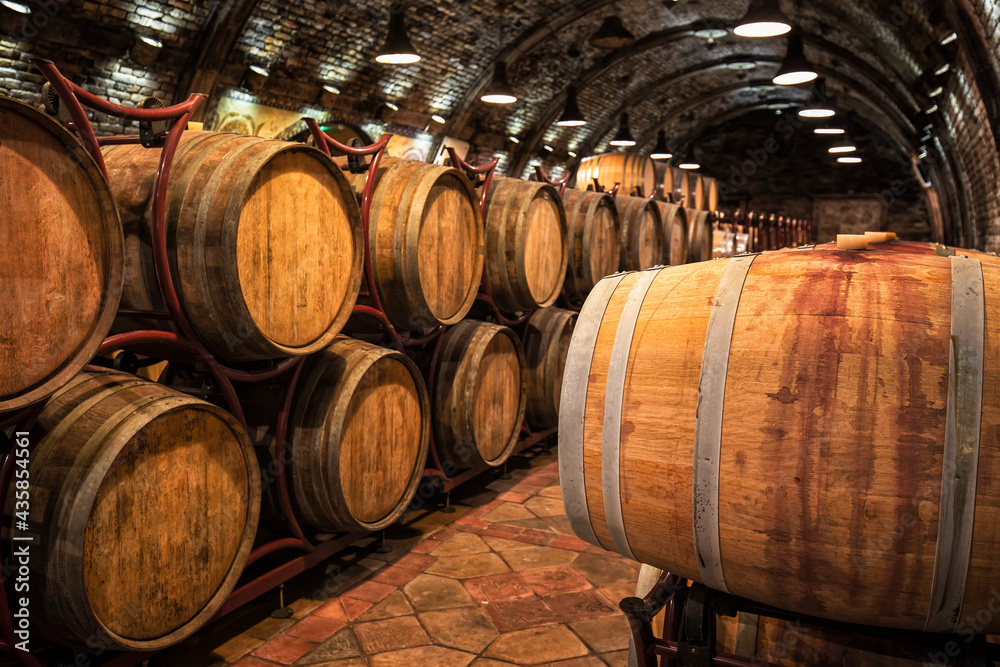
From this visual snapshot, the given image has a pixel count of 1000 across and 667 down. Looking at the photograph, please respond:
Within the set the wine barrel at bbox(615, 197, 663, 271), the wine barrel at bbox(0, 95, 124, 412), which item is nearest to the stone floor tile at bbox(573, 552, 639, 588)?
the wine barrel at bbox(0, 95, 124, 412)

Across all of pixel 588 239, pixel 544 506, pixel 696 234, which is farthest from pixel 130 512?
pixel 696 234

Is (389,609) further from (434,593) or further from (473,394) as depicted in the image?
(473,394)

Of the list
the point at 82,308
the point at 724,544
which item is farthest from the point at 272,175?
the point at 724,544

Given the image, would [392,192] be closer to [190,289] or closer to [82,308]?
[190,289]

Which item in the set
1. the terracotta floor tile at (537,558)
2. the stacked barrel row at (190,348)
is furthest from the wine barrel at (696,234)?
the terracotta floor tile at (537,558)

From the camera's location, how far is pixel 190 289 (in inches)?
108

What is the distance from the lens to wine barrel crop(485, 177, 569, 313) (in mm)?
5156

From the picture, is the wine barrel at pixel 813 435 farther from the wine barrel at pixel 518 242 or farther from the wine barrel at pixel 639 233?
the wine barrel at pixel 639 233

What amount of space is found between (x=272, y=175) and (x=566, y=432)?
1.74 metres

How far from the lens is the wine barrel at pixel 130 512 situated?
2213 mm

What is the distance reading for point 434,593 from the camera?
3592 mm

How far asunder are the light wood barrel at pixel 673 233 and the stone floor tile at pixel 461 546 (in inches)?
172

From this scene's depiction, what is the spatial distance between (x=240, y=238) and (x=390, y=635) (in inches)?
71.4

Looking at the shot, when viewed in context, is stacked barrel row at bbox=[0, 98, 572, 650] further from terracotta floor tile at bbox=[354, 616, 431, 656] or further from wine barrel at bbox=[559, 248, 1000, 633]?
wine barrel at bbox=[559, 248, 1000, 633]
